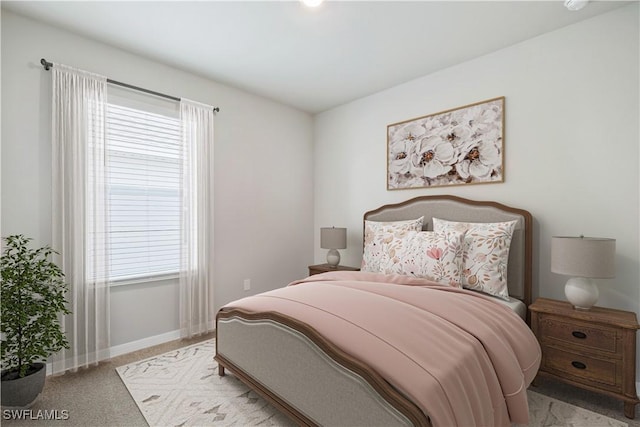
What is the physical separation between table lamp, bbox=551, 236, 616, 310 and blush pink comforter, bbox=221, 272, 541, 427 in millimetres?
446

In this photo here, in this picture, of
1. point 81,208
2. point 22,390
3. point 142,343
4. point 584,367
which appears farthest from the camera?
point 142,343

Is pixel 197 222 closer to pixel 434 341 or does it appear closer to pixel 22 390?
pixel 22 390

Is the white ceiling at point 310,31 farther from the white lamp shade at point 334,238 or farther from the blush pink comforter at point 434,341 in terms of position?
the blush pink comforter at point 434,341

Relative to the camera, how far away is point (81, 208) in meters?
2.41

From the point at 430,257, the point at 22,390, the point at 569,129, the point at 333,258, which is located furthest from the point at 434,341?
the point at 22,390

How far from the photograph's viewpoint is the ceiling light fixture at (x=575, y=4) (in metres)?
2.04

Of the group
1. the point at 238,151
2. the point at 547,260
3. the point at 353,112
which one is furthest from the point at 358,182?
the point at 547,260

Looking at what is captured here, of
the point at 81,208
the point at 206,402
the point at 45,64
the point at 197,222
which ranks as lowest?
the point at 206,402

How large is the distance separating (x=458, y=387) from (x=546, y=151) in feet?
7.08

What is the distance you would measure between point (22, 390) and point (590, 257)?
354 centimetres

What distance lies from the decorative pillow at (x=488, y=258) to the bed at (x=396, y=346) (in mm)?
15

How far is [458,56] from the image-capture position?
282cm

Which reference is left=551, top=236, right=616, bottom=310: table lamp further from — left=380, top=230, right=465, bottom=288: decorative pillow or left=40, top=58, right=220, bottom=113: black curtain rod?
left=40, top=58, right=220, bottom=113: black curtain rod

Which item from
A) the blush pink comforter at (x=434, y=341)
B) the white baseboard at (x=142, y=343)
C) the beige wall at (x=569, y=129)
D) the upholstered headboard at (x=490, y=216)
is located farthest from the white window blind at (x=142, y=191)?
the beige wall at (x=569, y=129)
